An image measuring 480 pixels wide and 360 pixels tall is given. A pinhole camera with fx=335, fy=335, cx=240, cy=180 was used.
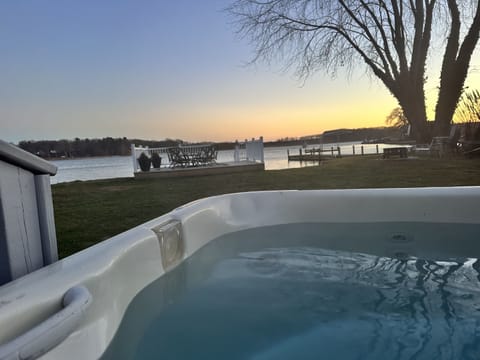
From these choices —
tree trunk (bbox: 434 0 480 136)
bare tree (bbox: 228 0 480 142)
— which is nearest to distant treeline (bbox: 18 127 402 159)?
bare tree (bbox: 228 0 480 142)

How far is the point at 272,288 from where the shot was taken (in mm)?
2004

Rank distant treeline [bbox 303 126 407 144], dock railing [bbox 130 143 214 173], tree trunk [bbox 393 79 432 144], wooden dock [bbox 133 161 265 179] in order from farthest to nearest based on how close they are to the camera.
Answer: distant treeline [bbox 303 126 407 144] → tree trunk [bbox 393 79 432 144] → dock railing [bbox 130 143 214 173] → wooden dock [bbox 133 161 265 179]

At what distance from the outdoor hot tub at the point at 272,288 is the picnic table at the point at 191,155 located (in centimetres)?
723

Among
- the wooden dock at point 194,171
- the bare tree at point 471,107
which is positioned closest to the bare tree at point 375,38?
the bare tree at point 471,107

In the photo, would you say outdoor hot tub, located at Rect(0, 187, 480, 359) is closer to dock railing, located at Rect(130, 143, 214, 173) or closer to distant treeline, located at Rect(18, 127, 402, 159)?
distant treeline, located at Rect(18, 127, 402, 159)

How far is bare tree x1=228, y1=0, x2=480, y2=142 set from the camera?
10195 mm

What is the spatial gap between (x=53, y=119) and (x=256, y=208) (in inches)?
496

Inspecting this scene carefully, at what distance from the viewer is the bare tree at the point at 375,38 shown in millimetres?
10195

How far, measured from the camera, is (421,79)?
11.4 metres

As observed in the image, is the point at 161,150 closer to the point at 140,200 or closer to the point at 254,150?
the point at 254,150

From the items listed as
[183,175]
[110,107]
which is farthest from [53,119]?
[183,175]

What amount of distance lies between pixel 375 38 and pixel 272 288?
11591 millimetres

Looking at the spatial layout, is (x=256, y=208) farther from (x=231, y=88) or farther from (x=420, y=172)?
(x=231, y=88)

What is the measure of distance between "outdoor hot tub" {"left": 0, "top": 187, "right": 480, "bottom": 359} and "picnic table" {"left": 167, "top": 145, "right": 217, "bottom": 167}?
723 cm
